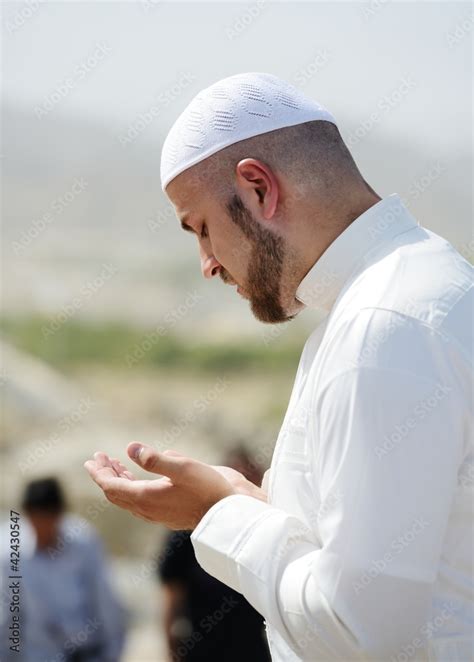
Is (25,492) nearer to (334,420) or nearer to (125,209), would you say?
(334,420)

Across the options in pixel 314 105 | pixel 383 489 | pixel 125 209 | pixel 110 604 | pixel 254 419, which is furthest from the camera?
pixel 125 209

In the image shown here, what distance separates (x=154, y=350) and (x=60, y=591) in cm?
2577

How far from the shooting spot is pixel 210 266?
2.05 metres

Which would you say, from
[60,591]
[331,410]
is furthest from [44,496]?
[331,410]

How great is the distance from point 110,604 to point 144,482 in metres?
2.98

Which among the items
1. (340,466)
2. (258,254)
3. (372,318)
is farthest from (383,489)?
(258,254)

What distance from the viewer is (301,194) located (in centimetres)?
190

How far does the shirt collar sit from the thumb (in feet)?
1.30

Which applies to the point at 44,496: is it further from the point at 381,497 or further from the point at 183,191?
the point at 381,497

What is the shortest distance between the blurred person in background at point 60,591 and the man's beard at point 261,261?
278 cm

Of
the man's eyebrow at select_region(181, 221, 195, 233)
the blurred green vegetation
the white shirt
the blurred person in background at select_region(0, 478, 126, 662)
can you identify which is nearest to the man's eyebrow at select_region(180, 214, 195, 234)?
the man's eyebrow at select_region(181, 221, 195, 233)

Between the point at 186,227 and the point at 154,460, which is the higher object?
the point at 186,227

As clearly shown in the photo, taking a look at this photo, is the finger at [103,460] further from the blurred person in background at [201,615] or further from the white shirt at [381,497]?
the blurred person in background at [201,615]

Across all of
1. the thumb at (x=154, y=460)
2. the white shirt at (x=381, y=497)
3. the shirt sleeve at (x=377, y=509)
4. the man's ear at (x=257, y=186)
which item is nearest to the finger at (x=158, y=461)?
the thumb at (x=154, y=460)
